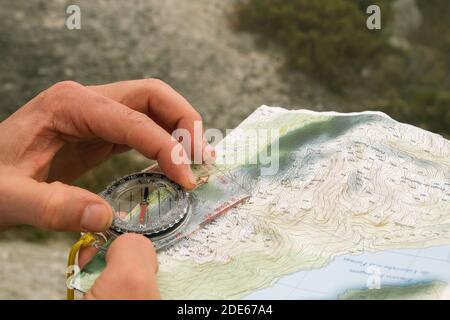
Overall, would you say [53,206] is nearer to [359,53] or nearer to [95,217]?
[95,217]

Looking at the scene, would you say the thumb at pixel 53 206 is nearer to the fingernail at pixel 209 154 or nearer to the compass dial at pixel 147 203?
the compass dial at pixel 147 203

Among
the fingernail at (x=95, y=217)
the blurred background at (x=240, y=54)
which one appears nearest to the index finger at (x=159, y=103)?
the fingernail at (x=95, y=217)

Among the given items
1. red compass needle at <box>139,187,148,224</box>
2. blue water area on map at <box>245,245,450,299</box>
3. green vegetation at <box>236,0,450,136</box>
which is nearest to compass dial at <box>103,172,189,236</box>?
red compass needle at <box>139,187,148,224</box>

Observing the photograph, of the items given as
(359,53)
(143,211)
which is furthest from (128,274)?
(359,53)

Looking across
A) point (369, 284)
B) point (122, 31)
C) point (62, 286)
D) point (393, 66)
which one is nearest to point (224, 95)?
point (122, 31)

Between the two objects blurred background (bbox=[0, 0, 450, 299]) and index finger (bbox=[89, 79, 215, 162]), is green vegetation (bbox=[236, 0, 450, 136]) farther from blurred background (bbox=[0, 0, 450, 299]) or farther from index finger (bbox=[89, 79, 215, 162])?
index finger (bbox=[89, 79, 215, 162])

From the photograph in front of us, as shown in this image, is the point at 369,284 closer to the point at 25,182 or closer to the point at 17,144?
the point at 25,182
